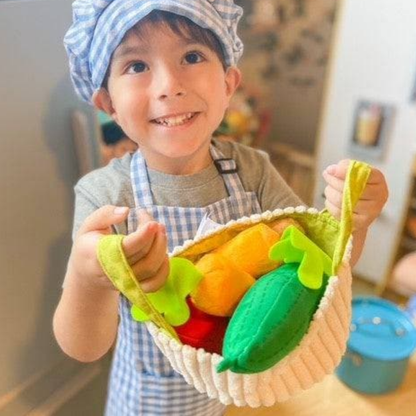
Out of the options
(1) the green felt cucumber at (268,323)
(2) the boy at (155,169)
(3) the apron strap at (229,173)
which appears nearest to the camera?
(1) the green felt cucumber at (268,323)

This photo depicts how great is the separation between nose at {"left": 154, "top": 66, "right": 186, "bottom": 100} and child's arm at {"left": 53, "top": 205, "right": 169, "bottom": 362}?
0.44ft

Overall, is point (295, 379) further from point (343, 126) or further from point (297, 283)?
point (343, 126)

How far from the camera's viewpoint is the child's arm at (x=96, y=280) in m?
0.40

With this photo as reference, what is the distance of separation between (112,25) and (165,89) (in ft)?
0.28

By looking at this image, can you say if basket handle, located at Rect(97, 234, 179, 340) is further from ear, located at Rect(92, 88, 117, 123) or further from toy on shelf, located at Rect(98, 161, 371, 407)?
ear, located at Rect(92, 88, 117, 123)

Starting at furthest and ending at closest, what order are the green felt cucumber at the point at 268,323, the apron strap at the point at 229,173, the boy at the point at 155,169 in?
the apron strap at the point at 229,173, the boy at the point at 155,169, the green felt cucumber at the point at 268,323

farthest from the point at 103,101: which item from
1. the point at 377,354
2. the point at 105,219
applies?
the point at 377,354

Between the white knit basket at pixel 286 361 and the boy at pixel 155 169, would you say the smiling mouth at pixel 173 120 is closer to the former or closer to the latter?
the boy at pixel 155 169

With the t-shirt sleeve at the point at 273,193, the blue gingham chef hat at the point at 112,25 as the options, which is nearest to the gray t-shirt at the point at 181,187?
the t-shirt sleeve at the point at 273,193

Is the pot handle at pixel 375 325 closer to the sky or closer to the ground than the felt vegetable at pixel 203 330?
closer to the ground

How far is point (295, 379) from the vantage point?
42 centimetres

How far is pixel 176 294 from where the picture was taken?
430 millimetres

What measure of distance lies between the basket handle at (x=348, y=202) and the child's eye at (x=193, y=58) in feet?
0.66

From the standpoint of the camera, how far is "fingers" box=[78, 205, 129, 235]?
435 mm
